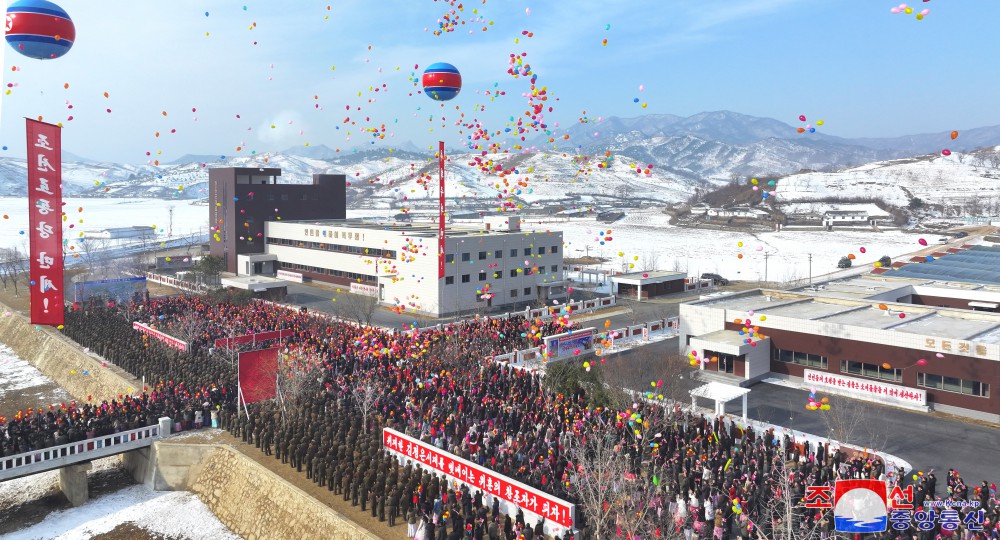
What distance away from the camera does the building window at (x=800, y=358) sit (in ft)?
68.9

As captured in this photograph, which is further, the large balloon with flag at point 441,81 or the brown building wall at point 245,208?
the brown building wall at point 245,208

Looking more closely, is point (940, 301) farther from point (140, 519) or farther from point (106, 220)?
point (106, 220)

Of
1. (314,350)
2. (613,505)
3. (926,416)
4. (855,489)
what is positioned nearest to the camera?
(855,489)

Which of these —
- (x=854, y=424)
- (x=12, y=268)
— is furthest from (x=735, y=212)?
(x=854, y=424)

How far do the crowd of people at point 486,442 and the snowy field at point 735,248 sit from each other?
32.9 metres

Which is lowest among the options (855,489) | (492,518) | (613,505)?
(492,518)

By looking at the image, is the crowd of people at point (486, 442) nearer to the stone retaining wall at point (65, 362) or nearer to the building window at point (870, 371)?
the stone retaining wall at point (65, 362)

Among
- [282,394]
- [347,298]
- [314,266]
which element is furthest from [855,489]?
[314,266]

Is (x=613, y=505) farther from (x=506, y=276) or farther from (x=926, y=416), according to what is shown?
(x=506, y=276)

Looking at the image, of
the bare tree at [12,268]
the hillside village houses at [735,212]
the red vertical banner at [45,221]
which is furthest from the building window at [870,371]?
the hillside village houses at [735,212]

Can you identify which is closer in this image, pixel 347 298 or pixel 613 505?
pixel 613 505

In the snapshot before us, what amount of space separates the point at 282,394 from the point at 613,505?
1055 cm

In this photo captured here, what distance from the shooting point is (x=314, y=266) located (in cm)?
4431

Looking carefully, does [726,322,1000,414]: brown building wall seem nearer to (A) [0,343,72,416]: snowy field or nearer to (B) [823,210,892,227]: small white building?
(A) [0,343,72,416]: snowy field
